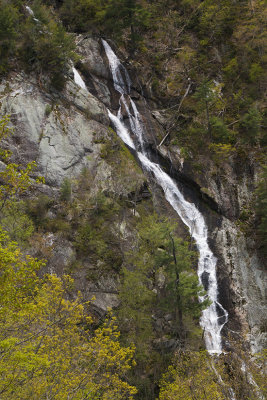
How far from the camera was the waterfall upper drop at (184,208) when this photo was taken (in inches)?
872

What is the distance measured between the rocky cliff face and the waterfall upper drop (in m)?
0.77

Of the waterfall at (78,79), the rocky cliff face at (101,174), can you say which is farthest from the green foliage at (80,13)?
the waterfall at (78,79)

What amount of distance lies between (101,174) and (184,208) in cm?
811

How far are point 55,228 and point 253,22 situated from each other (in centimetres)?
3486

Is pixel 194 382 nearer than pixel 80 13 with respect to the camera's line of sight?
Yes

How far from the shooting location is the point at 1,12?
2416cm

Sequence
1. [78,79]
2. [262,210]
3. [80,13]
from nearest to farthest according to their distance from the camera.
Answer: [262,210], [78,79], [80,13]

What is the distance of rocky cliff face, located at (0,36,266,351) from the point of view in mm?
22844

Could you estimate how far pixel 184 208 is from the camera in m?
28.2

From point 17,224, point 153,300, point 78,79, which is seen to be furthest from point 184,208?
point 78,79

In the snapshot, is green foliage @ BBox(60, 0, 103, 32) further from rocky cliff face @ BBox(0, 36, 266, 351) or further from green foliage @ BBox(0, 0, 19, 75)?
green foliage @ BBox(0, 0, 19, 75)

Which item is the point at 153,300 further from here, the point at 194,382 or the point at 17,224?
the point at 17,224

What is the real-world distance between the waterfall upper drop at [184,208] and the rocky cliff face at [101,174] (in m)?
0.77

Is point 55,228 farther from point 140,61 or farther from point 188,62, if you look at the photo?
point 188,62
